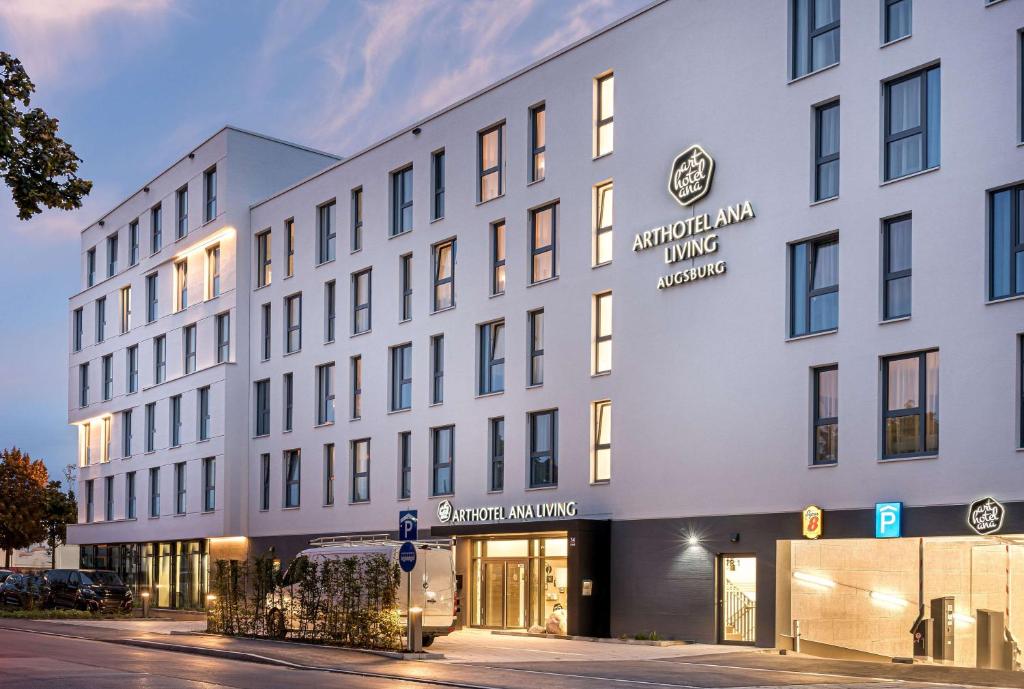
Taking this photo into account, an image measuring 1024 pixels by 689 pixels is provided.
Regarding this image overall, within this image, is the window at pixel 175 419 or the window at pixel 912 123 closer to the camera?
the window at pixel 912 123

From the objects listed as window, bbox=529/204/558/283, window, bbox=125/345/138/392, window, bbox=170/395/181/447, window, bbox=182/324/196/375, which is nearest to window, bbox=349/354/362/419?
window, bbox=529/204/558/283

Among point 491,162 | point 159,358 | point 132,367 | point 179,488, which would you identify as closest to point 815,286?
point 491,162

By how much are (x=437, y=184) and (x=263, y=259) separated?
1176 centimetres

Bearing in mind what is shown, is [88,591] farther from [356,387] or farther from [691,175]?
[691,175]

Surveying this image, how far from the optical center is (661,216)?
34.0 meters

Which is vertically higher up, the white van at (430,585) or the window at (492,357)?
the window at (492,357)

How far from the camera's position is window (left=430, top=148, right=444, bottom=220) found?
4284 cm

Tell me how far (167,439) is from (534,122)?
1024 inches

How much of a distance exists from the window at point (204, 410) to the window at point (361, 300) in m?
10.3

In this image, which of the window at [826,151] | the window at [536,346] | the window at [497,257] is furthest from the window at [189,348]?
the window at [826,151]

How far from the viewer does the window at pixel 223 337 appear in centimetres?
5309

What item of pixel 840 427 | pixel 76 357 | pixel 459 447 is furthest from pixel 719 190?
pixel 76 357

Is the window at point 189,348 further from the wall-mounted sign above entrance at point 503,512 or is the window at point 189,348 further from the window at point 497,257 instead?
the window at point 497,257

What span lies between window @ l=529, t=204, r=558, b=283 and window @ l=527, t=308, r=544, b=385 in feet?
3.40
